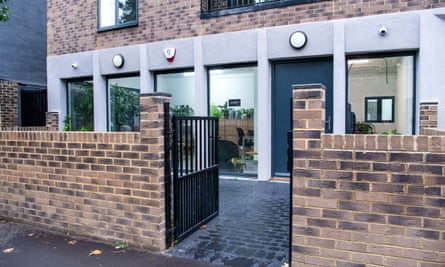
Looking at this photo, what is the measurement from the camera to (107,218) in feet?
12.9

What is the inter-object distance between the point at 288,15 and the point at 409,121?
3200mm

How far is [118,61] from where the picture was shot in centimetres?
852

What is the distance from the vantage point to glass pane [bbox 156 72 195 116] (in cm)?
809

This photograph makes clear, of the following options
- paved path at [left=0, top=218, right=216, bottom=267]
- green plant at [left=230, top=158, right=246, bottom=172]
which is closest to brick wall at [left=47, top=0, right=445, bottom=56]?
green plant at [left=230, top=158, right=246, bottom=172]

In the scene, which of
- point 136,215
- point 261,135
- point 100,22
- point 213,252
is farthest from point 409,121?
point 100,22

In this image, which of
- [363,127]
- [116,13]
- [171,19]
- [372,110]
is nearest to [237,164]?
[363,127]

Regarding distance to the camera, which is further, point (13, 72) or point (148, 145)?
point (13, 72)

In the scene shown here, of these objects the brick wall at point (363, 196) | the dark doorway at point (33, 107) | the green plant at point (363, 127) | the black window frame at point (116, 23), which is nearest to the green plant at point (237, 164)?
the green plant at point (363, 127)

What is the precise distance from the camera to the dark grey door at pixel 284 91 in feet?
22.6

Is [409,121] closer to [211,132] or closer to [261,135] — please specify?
[261,135]

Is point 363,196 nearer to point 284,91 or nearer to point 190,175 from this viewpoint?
point 190,175

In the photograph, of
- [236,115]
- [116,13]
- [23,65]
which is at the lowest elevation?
[236,115]

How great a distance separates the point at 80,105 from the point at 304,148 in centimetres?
845

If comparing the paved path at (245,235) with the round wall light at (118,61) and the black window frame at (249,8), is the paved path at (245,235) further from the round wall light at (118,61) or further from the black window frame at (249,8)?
the round wall light at (118,61)
